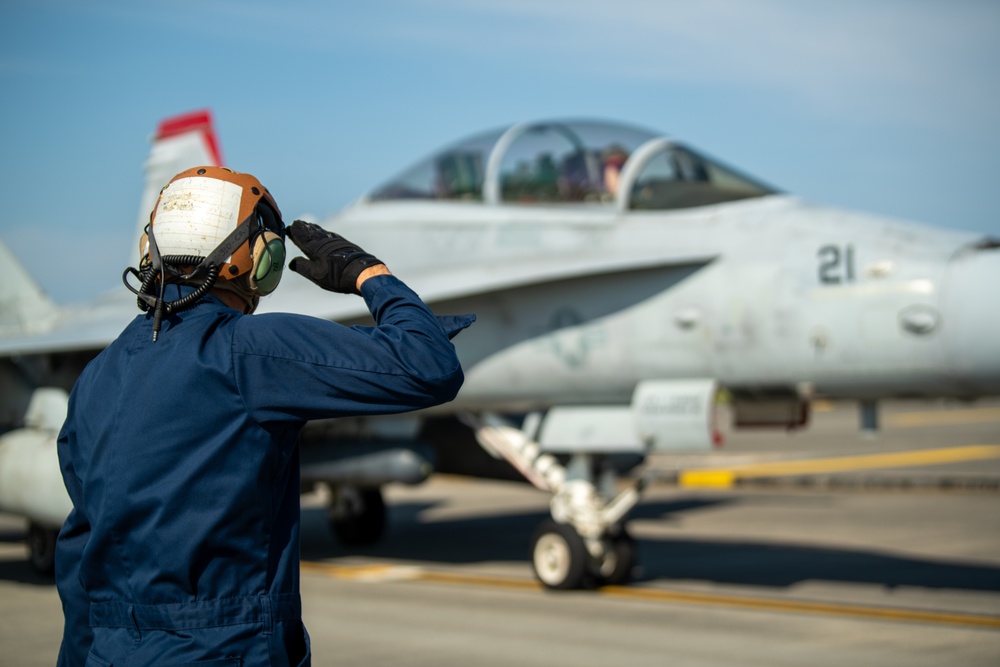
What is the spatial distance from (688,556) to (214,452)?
9.41 m

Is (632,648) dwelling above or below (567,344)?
below

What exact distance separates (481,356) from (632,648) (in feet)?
10.0

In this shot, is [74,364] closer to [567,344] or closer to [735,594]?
[567,344]

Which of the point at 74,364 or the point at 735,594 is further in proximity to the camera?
the point at 74,364

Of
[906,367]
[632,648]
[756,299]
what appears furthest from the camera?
[756,299]

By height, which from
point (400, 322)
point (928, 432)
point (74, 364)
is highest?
point (400, 322)

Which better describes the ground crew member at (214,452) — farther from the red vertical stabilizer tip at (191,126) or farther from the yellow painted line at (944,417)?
the yellow painted line at (944,417)

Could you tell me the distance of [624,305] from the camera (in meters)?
8.68

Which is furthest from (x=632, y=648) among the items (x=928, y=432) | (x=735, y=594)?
(x=928, y=432)

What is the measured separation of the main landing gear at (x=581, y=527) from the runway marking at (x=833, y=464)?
1020 cm

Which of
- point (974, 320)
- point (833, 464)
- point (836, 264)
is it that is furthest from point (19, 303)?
point (833, 464)

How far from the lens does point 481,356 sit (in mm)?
9312

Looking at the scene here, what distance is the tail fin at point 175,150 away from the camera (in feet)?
44.0

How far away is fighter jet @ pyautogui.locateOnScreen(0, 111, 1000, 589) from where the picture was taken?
24.6ft
